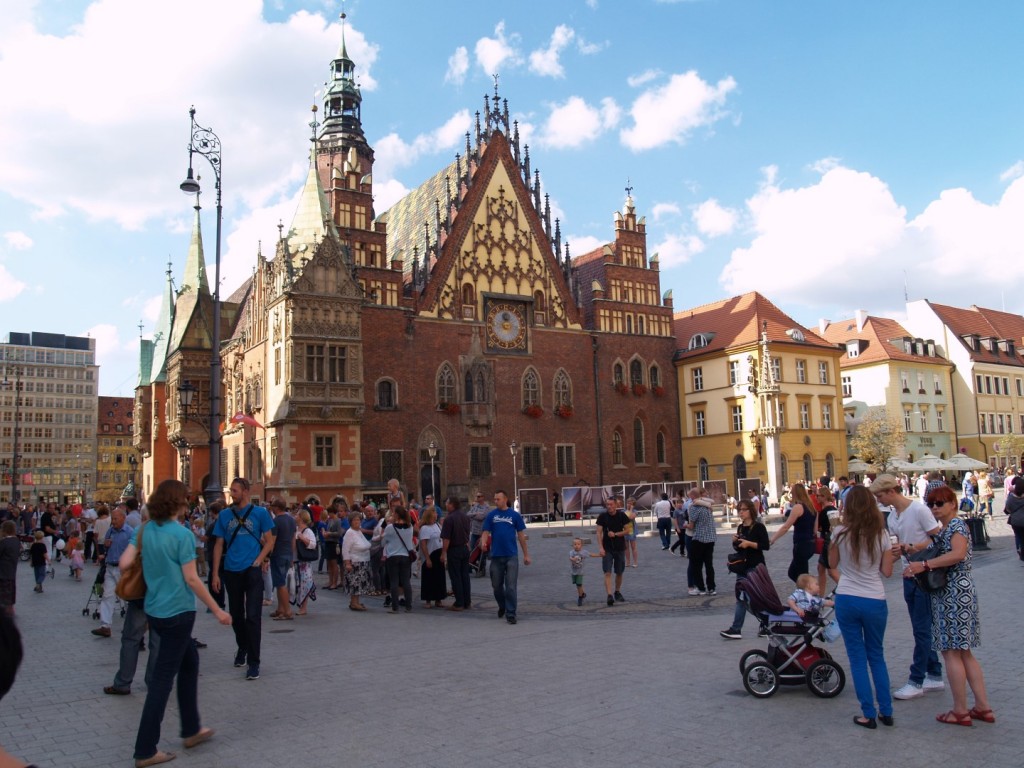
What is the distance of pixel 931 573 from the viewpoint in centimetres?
702

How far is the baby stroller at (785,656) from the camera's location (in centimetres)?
780

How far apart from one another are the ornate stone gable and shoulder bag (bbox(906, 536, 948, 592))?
35.2m

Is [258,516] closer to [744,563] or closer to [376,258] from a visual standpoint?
[744,563]

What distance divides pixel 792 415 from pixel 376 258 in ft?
85.4

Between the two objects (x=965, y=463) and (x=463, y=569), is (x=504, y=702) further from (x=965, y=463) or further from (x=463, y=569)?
(x=965, y=463)

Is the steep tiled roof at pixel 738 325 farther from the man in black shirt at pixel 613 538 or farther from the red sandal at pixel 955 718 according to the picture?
the red sandal at pixel 955 718

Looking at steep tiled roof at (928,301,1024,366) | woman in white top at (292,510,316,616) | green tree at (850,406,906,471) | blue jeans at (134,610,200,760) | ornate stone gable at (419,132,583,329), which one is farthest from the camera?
steep tiled roof at (928,301,1024,366)

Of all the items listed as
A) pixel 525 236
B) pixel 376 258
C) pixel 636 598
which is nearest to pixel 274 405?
pixel 376 258

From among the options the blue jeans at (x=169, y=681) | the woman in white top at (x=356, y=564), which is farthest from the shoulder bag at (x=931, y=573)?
the woman in white top at (x=356, y=564)

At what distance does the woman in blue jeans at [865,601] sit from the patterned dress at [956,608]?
1.59ft

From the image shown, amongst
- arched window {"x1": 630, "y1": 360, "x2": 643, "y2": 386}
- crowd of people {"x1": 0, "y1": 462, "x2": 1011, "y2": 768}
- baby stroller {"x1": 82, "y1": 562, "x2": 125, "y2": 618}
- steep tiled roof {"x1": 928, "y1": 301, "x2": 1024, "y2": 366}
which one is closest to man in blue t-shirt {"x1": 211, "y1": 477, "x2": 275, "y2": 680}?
crowd of people {"x1": 0, "y1": 462, "x2": 1011, "y2": 768}

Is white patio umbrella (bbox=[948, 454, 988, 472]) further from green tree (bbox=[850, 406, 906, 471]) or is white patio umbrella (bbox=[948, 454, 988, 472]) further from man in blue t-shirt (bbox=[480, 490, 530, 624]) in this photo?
man in blue t-shirt (bbox=[480, 490, 530, 624])

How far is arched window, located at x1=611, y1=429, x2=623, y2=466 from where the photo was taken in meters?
46.8

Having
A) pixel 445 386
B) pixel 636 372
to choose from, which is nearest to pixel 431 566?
pixel 445 386
